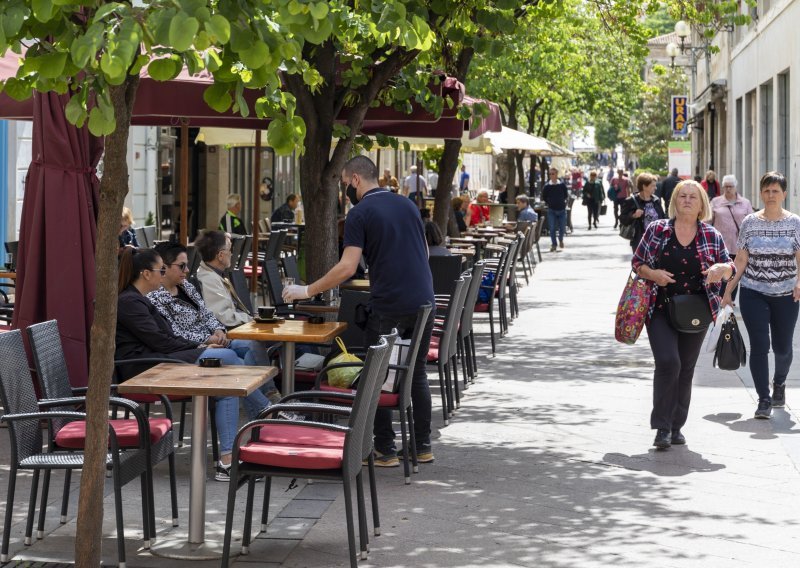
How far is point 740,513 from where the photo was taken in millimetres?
7277

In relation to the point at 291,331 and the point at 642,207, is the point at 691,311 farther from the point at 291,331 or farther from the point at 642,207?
the point at 642,207

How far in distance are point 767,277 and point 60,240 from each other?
16.1 feet

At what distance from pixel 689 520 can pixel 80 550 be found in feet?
10.4

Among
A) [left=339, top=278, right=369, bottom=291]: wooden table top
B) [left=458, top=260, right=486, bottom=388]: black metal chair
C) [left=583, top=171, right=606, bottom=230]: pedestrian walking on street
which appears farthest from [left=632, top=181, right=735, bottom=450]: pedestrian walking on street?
[left=583, top=171, right=606, bottom=230]: pedestrian walking on street

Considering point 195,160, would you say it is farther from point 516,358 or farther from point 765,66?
point 516,358

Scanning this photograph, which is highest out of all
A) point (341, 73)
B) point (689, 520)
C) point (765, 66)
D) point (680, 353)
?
point (765, 66)

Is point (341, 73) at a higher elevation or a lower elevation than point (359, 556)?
higher

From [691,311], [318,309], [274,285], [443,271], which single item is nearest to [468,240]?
[443,271]

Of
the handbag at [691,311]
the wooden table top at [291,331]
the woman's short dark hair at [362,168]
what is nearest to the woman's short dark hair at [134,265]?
the wooden table top at [291,331]

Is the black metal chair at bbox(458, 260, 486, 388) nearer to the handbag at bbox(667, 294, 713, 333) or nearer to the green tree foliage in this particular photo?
the handbag at bbox(667, 294, 713, 333)

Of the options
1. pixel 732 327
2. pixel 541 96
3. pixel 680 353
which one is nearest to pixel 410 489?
pixel 680 353

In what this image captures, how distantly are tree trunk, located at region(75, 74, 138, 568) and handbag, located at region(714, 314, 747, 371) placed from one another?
18.0 feet

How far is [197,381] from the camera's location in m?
6.37

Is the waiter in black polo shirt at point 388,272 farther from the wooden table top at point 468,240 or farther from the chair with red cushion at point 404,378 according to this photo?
the wooden table top at point 468,240
